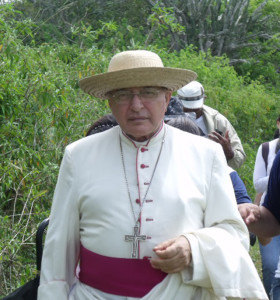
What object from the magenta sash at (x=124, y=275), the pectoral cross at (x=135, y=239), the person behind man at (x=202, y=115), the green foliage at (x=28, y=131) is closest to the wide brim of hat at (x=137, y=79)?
the pectoral cross at (x=135, y=239)

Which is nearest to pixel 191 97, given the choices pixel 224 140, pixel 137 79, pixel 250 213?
pixel 224 140

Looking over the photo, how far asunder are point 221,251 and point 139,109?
752 mm

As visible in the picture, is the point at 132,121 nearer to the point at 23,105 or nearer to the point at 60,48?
the point at 23,105

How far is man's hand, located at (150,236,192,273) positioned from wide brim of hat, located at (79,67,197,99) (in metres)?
0.76

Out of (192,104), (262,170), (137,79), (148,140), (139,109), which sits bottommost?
(262,170)

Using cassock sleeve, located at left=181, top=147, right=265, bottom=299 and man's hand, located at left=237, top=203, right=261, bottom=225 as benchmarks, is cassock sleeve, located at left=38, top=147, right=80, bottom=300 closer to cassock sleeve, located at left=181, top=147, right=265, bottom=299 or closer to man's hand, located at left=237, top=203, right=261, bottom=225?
cassock sleeve, located at left=181, top=147, right=265, bottom=299

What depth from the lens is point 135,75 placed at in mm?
3170

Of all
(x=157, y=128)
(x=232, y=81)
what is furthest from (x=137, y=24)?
(x=157, y=128)

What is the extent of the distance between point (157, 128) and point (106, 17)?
16.0 meters

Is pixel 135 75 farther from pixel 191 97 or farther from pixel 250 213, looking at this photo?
pixel 191 97

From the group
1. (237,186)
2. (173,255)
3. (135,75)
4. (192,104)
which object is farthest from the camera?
(192,104)

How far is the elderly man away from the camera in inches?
119

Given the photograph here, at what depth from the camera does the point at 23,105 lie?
580cm

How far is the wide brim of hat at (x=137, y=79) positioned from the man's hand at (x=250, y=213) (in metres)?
0.85
